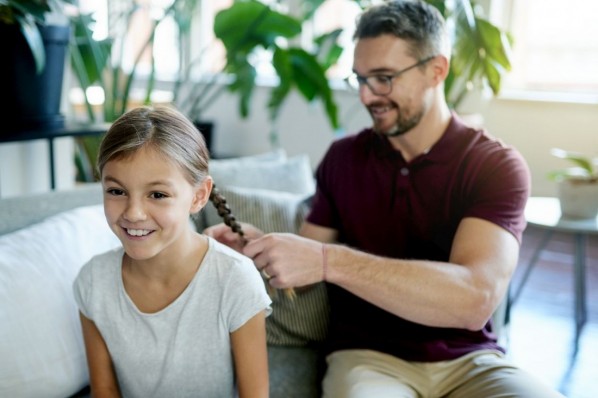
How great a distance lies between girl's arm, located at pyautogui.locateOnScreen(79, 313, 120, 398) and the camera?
53.9 inches

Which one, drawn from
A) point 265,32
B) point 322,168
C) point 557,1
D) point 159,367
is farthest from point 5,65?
point 557,1

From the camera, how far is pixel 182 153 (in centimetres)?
126

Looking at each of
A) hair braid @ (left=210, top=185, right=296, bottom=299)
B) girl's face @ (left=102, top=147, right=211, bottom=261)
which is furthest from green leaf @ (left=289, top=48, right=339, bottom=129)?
girl's face @ (left=102, top=147, right=211, bottom=261)

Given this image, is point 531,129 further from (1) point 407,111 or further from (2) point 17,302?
(2) point 17,302

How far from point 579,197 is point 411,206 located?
4.80 ft

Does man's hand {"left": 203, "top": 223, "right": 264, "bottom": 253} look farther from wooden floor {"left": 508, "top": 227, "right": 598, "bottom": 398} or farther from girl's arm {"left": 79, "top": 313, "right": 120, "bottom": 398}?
wooden floor {"left": 508, "top": 227, "right": 598, "bottom": 398}

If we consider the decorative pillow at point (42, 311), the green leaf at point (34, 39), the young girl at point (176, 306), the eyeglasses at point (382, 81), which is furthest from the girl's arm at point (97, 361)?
the eyeglasses at point (382, 81)

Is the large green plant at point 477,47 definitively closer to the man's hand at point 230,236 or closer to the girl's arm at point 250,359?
the man's hand at point 230,236

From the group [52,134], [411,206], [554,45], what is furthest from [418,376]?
[554,45]

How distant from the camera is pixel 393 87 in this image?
5.89ft

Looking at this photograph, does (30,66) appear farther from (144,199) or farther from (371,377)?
(371,377)

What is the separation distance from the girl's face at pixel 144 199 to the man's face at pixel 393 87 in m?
0.71

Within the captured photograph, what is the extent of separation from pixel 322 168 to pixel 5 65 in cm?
92

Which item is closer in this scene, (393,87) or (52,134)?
(393,87)
